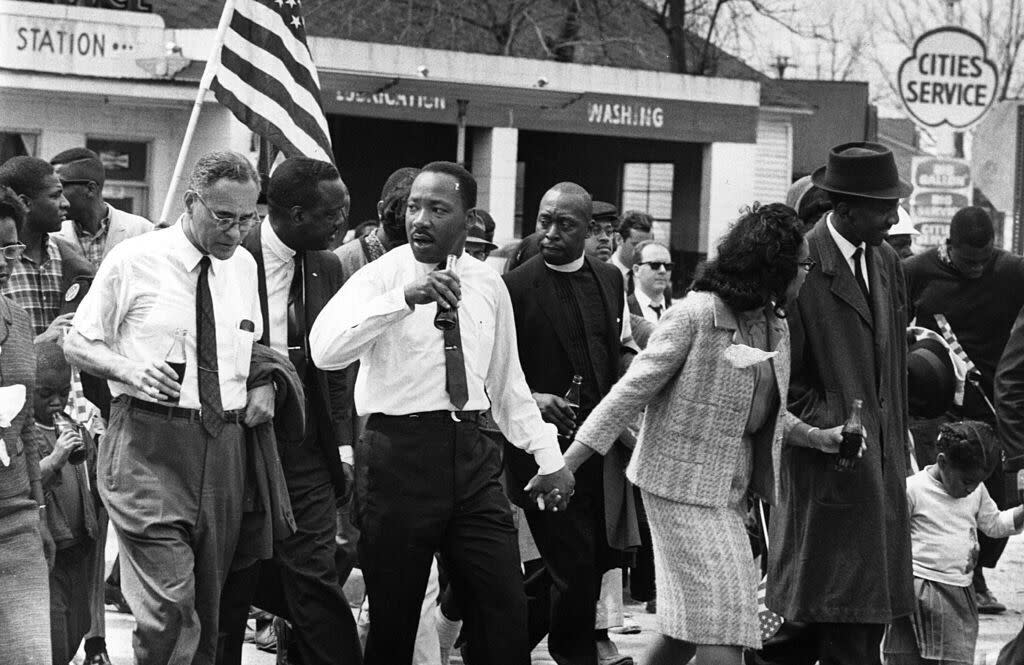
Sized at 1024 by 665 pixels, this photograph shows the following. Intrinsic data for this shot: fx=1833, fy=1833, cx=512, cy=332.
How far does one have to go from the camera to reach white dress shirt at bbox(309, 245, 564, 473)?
6.48m

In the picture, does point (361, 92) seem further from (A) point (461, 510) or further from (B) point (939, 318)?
(A) point (461, 510)

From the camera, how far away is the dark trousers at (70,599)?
7.29 meters

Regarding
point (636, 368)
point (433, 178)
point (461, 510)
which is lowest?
point (461, 510)

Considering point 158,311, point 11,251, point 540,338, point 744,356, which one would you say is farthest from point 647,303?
point 11,251

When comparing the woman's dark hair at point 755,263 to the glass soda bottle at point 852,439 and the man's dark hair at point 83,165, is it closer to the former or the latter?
the glass soda bottle at point 852,439

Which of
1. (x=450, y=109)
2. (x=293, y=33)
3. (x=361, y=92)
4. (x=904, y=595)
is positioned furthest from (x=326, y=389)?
(x=450, y=109)

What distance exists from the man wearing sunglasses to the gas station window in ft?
78.5

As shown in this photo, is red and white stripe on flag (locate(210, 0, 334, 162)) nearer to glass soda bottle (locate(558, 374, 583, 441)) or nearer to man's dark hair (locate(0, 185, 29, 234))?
glass soda bottle (locate(558, 374, 583, 441))

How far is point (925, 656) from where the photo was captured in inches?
314

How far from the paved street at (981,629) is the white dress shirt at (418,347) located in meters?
1.20

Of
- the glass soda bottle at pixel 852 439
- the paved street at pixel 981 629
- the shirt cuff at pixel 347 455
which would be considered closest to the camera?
the glass soda bottle at pixel 852 439

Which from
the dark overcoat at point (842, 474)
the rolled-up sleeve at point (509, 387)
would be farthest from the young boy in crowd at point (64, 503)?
the dark overcoat at point (842, 474)

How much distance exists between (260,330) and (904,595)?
2.80 meters

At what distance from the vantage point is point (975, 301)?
10.9m
